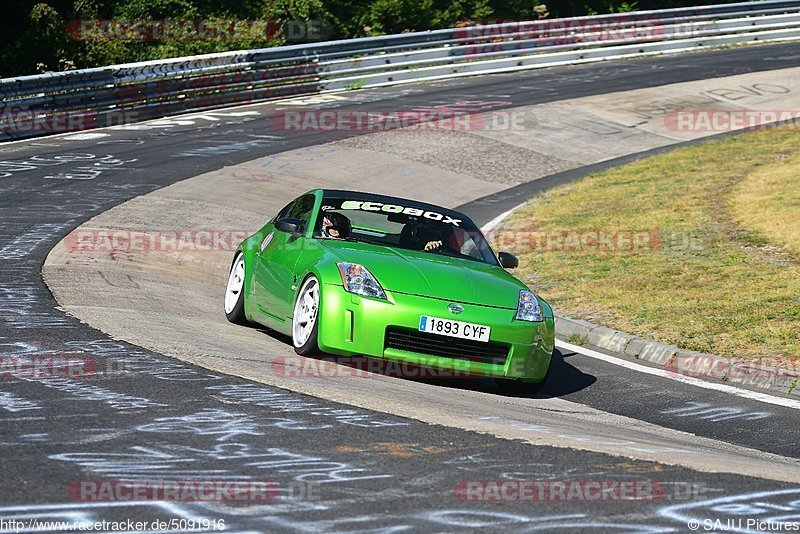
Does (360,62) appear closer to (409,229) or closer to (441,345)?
(409,229)

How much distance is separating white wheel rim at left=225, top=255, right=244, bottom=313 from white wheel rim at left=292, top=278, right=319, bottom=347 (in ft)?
5.30

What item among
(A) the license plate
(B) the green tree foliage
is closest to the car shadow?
(A) the license plate

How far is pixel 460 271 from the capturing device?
9430 mm

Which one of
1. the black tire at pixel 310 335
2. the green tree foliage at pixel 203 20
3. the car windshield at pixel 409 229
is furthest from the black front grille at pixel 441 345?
the green tree foliage at pixel 203 20

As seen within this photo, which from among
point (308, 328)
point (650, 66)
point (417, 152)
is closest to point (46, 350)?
point (308, 328)

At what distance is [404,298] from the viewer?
8766 mm

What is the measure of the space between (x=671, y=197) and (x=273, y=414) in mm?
12739

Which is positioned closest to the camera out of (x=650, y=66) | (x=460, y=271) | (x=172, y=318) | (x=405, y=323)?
(x=405, y=323)

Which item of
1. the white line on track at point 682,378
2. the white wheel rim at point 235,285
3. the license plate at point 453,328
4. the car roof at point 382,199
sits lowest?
the white line on track at point 682,378

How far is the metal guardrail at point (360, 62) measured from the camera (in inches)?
925

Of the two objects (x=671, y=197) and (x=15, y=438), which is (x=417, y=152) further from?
(x=15, y=438)

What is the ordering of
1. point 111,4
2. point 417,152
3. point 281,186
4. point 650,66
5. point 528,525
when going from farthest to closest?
1. point 111,4
2. point 650,66
3. point 417,152
4. point 281,186
5. point 528,525

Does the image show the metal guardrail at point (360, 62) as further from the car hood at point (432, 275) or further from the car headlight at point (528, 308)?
the car headlight at point (528, 308)

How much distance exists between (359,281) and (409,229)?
4.98ft
